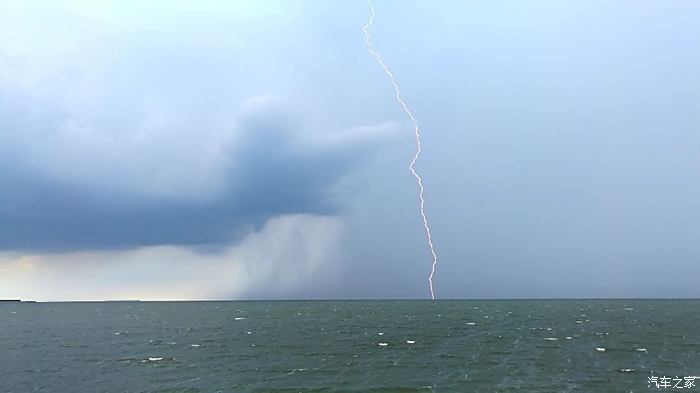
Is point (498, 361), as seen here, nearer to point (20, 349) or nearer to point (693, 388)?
point (693, 388)

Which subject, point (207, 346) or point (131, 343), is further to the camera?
point (131, 343)

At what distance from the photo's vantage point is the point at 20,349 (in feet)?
260

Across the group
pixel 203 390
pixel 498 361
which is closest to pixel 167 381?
pixel 203 390

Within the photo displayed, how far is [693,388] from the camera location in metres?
42.9

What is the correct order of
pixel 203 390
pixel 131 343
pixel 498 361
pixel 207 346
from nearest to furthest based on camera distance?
pixel 203 390
pixel 498 361
pixel 207 346
pixel 131 343

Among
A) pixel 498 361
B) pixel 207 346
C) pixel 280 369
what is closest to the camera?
pixel 280 369

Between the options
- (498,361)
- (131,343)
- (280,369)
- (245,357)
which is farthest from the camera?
(131,343)

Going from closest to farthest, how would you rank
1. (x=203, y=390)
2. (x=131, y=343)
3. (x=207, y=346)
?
(x=203, y=390), (x=207, y=346), (x=131, y=343)

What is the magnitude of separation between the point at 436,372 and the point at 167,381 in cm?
2665

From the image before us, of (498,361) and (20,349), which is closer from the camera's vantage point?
(498,361)

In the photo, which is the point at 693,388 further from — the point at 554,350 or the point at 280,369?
the point at 280,369

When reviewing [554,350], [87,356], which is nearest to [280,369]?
[87,356]

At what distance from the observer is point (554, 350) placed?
67.4 meters

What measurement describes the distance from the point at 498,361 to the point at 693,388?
20.2 metres
